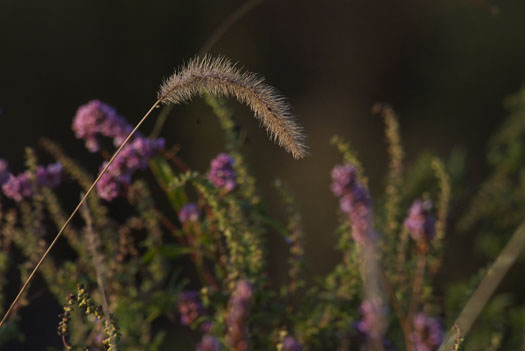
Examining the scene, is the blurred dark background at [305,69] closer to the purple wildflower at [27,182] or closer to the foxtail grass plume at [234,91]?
the purple wildflower at [27,182]

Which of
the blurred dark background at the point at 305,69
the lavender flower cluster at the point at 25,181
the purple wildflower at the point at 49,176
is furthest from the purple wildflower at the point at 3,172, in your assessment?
the blurred dark background at the point at 305,69

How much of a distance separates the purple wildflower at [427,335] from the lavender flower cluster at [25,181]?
2.71 feet

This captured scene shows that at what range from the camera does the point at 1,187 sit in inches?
60.1

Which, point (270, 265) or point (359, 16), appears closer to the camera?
point (270, 265)

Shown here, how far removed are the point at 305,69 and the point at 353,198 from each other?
3.16 metres

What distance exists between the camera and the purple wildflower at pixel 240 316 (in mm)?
1420

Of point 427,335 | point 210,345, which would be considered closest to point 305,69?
point 427,335

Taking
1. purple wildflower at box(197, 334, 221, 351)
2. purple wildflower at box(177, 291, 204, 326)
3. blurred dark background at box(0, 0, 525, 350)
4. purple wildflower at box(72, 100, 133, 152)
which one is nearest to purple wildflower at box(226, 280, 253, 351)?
purple wildflower at box(197, 334, 221, 351)

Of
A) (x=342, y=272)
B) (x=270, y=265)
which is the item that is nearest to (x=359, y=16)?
(x=270, y=265)

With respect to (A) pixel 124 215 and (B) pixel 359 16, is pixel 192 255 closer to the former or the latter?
(A) pixel 124 215

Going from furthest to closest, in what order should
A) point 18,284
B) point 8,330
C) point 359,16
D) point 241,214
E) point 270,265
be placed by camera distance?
point 359,16
point 270,265
point 18,284
point 241,214
point 8,330

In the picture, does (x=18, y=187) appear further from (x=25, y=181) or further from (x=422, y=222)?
(x=422, y=222)

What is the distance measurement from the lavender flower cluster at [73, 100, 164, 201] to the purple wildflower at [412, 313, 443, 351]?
64 centimetres

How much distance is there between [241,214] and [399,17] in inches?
133
